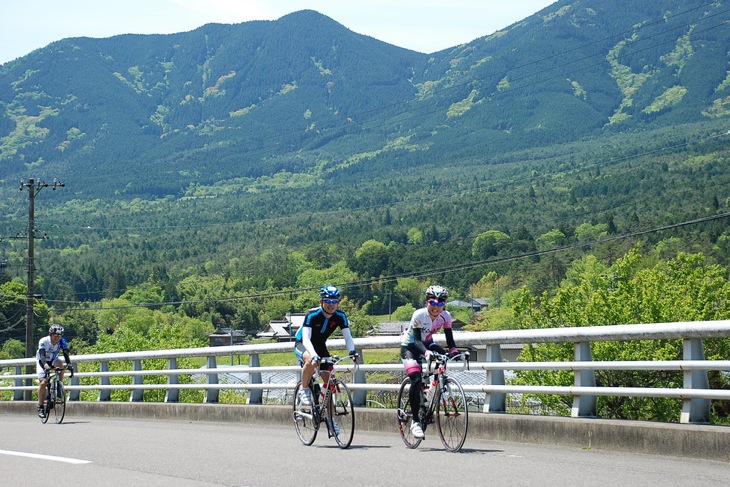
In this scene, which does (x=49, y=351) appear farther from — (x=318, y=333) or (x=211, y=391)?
(x=318, y=333)

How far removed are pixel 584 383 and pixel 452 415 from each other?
139cm

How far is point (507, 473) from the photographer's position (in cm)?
1023

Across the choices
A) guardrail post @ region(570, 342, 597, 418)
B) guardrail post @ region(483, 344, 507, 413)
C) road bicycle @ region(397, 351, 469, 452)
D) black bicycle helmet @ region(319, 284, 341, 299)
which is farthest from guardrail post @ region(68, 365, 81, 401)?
guardrail post @ region(570, 342, 597, 418)

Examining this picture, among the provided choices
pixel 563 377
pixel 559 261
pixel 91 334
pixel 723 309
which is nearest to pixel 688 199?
pixel 559 261

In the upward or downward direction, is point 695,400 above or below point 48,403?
above

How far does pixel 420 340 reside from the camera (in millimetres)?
12641

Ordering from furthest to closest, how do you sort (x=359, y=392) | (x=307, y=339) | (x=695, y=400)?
(x=359, y=392) → (x=307, y=339) → (x=695, y=400)

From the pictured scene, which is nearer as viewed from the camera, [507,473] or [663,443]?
[507,473]

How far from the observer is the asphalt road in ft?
32.7

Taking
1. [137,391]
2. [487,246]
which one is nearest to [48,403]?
[137,391]

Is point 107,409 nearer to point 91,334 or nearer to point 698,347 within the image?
point 698,347

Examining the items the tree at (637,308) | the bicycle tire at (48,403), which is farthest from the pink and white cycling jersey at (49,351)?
the tree at (637,308)

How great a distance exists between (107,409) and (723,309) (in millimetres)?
52636

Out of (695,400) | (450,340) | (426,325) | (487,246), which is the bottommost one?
(695,400)
